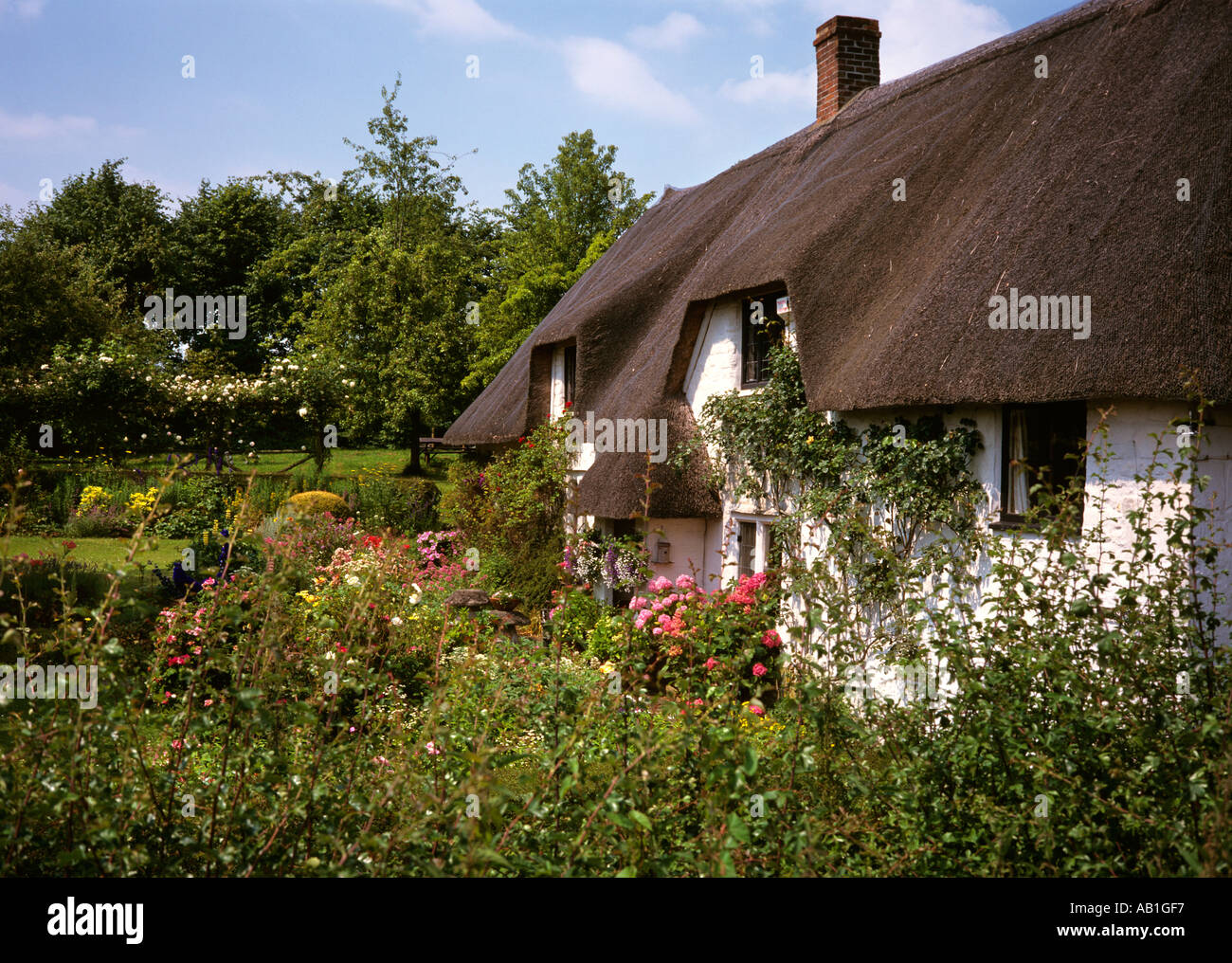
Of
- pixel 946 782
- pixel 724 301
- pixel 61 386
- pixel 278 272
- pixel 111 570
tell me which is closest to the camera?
pixel 111 570

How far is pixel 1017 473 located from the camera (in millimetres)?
7391

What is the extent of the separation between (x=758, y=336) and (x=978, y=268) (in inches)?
140

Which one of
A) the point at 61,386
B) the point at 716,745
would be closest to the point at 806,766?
the point at 716,745

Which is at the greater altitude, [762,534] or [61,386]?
[61,386]

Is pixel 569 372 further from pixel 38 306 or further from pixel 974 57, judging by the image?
pixel 38 306

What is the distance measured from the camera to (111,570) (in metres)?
3.16

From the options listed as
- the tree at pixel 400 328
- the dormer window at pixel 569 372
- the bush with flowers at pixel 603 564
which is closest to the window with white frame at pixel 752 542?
the bush with flowers at pixel 603 564

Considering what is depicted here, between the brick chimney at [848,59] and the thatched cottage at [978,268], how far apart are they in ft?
0.12

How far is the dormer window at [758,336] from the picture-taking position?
10625mm

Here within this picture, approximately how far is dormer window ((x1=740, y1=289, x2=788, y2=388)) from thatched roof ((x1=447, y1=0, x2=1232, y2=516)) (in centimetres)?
36

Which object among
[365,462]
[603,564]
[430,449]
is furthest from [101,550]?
[430,449]

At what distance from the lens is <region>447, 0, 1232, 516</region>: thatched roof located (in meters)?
6.59

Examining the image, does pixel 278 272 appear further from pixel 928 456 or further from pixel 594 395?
pixel 928 456
